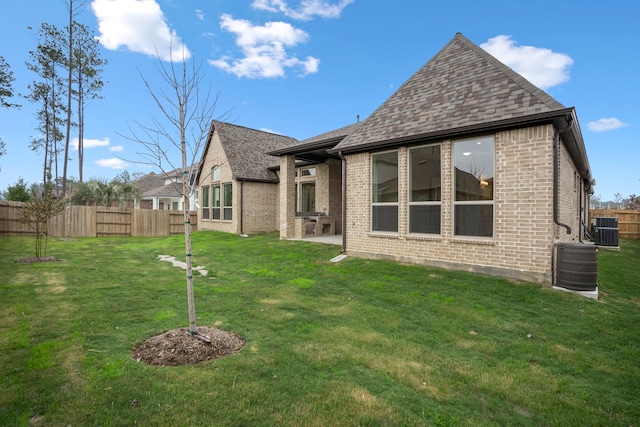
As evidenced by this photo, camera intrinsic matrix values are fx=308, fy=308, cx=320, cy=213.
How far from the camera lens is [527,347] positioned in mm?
4008

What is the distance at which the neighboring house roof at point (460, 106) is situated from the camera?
6883 mm

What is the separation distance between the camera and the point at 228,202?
759 inches

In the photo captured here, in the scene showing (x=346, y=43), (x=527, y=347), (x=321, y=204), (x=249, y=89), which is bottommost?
(x=527, y=347)

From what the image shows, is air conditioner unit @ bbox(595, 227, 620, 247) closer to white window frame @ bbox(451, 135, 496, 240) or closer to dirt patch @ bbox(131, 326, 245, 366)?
white window frame @ bbox(451, 135, 496, 240)

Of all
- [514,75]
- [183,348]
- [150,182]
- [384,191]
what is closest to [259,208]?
[384,191]

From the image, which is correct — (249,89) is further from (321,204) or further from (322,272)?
(322,272)

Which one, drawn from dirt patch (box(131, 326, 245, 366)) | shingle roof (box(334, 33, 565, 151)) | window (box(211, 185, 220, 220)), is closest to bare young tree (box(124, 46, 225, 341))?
dirt patch (box(131, 326, 245, 366))

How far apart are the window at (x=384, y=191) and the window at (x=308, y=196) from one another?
8074 mm

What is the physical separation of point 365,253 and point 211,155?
14.5 meters

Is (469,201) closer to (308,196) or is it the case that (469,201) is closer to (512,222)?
(512,222)

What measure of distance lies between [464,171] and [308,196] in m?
11.0

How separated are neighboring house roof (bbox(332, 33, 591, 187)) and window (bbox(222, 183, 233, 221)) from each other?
1064cm

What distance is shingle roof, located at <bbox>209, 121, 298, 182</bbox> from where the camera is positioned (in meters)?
18.6

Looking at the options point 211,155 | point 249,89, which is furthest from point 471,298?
point 211,155
